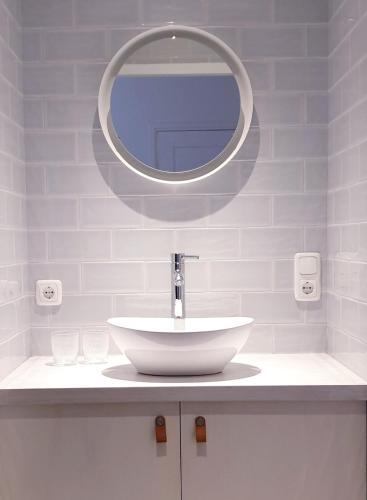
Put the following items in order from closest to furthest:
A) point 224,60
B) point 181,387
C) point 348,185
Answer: point 181,387 → point 348,185 → point 224,60

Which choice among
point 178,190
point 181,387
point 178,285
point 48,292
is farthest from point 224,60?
point 181,387

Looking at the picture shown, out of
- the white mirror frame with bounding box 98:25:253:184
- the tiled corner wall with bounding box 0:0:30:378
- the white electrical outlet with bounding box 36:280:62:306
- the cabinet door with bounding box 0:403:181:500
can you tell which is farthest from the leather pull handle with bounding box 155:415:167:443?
the white mirror frame with bounding box 98:25:253:184

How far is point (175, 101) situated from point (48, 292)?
0.75 meters

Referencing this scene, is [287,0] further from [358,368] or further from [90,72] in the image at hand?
[358,368]

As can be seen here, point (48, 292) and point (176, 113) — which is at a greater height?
point (176, 113)

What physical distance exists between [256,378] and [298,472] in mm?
270

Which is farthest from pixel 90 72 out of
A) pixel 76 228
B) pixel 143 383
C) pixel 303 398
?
pixel 303 398

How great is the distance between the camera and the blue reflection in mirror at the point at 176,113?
6.75 feet

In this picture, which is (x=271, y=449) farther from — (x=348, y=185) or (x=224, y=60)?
(x=224, y=60)

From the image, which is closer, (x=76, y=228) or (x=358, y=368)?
(x=358, y=368)

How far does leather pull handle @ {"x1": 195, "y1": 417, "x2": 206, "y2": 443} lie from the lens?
66.2 inches

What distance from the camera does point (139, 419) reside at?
169 centimetres

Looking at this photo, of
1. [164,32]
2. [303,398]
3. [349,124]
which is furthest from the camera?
[164,32]

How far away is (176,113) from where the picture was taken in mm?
2057
